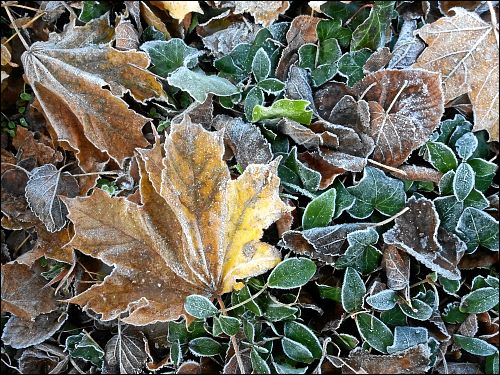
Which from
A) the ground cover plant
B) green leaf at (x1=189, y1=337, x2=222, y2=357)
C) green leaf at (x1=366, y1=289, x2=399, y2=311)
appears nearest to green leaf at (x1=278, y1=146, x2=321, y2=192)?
the ground cover plant

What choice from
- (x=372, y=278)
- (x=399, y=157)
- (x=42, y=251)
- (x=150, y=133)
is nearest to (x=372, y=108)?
(x=399, y=157)

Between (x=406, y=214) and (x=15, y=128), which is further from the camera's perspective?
(x=15, y=128)

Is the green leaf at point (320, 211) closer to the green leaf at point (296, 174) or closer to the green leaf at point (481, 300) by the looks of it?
the green leaf at point (296, 174)

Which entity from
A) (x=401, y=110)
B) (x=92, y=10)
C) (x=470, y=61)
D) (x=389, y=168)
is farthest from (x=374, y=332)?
(x=92, y=10)

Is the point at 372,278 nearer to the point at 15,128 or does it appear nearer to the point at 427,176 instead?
the point at 427,176

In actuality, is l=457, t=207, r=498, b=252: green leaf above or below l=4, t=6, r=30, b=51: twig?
below

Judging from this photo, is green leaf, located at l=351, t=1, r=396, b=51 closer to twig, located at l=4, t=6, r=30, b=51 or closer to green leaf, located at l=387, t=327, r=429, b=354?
green leaf, located at l=387, t=327, r=429, b=354

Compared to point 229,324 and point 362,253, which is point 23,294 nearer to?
point 229,324

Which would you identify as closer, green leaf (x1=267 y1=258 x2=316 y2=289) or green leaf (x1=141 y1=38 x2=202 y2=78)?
green leaf (x1=267 y1=258 x2=316 y2=289)
